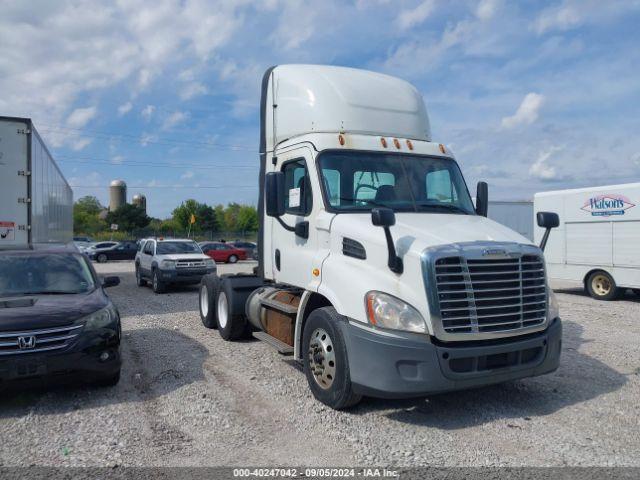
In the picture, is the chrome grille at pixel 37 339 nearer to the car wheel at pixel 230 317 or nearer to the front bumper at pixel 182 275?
the car wheel at pixel 230 317

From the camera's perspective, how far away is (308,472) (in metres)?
4.16

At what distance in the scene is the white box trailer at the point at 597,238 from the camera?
14000 mm

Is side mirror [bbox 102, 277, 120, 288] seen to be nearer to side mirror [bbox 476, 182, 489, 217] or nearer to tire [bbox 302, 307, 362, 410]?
tire [bbox 302, 307, 362, 410]

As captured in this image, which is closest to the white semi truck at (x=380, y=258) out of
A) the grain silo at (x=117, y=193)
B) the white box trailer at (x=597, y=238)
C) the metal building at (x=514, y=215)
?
the white box trailer at (x=597, y=238)

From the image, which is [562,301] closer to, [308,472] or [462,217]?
[462,217]

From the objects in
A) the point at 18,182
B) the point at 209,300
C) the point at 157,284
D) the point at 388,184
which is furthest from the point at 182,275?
the point at 388,184

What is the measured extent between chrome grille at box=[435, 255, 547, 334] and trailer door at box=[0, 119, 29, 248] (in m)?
7.57

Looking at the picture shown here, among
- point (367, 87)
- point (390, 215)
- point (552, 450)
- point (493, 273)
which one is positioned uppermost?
point (367, 87)

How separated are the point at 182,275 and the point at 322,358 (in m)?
11.8

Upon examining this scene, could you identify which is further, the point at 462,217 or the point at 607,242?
the point at 607,242

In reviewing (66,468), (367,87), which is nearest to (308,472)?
(66,468)

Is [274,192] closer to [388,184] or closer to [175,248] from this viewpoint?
[388,184]

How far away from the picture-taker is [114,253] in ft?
124

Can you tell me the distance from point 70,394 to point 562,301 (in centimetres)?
1263
